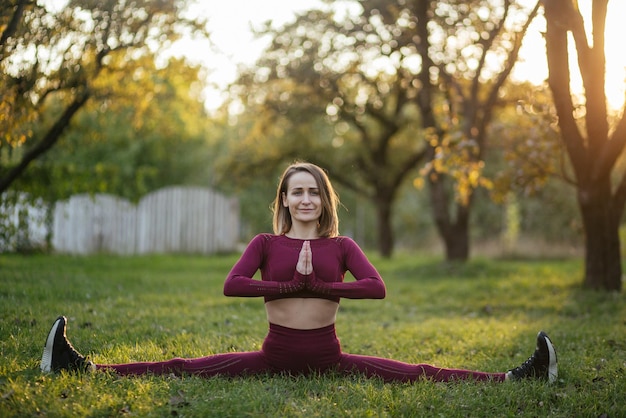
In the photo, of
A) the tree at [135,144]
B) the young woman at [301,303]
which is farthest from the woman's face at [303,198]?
the tree at [135,144]

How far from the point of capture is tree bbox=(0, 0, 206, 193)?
783 cm

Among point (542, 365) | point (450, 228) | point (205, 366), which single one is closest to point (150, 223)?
point (450, 228)

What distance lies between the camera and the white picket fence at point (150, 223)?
18.1 meters

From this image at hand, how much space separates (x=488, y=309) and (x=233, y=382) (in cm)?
630

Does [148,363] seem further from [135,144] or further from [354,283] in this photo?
[135,144]

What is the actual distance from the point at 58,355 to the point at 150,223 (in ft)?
54.1

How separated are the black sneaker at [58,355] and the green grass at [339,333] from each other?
0.11 metres

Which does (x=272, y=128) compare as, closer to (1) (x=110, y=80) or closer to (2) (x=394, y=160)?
(2) (x=394, y=160)

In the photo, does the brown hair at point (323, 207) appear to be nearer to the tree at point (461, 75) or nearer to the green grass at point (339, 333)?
the green grass at point (339, 333)

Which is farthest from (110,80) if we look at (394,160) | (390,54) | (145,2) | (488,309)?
(394,160)

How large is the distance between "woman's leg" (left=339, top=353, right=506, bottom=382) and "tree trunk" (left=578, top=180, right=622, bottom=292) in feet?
20.0

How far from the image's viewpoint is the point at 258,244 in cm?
464

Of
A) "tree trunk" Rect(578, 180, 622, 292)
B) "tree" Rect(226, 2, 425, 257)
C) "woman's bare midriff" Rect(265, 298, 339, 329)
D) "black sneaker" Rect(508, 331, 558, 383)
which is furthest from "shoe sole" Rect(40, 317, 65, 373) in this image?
"tree" Rect(226, 2, 425, 257)

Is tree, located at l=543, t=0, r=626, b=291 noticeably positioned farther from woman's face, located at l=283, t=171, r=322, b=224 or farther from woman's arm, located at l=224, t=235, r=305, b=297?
woman's arm, located at l=224, t=235, r=305, b=297
